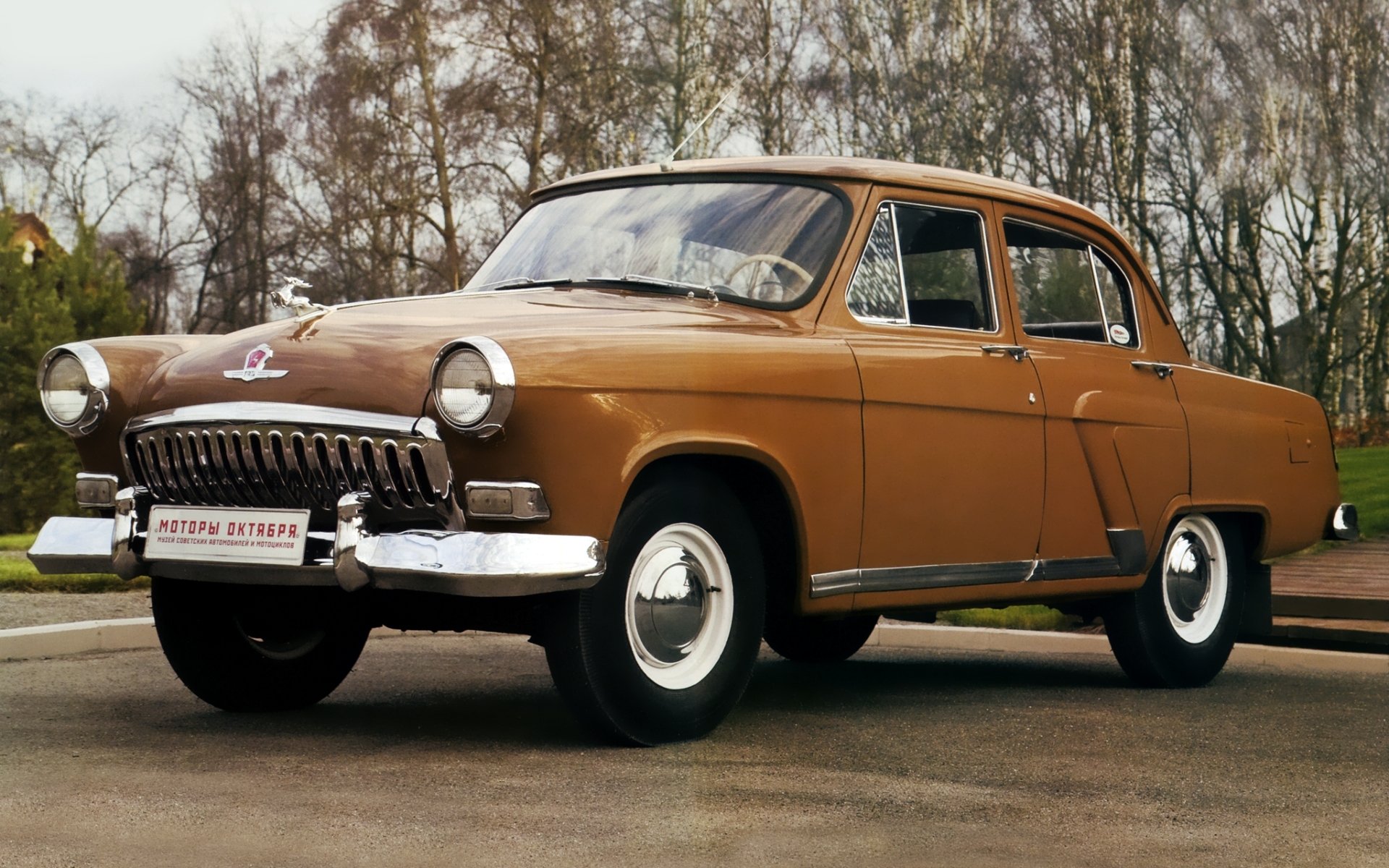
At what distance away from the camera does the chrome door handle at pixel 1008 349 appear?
20.7ft

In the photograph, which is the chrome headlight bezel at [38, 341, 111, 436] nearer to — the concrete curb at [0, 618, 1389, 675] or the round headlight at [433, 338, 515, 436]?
the round headlight at [433, 338, 515, 436]

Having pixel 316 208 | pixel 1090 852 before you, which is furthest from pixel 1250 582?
pixel 316 208

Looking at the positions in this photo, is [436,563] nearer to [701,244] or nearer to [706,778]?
[706,778]

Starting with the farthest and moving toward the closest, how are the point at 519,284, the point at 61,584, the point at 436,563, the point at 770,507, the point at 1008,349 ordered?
the point at 61,584, the point at 1008,349, the point at 519,284, the point at 770,507, the point at 436,563

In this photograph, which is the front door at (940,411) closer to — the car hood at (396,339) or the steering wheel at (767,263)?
the steering wheel at (767,263)

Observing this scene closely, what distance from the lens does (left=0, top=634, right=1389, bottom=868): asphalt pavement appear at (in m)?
3.82

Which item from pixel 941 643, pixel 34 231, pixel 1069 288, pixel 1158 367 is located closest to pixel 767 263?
pixel 1069 288

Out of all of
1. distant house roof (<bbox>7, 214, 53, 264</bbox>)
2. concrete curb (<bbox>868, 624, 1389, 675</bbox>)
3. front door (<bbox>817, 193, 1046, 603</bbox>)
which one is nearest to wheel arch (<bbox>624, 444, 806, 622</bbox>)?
front door (<bbox>817, 193, 1046, 603</bbox>)

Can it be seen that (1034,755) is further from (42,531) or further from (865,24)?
(865,24)

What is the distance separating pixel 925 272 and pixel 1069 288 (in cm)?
117

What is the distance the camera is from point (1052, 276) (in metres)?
7.19

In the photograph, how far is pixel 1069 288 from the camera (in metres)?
7.21

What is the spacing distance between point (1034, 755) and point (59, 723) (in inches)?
121

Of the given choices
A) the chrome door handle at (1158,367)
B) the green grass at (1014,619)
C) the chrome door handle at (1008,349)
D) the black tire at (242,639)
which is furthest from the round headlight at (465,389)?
the green grass at (1014,619)
